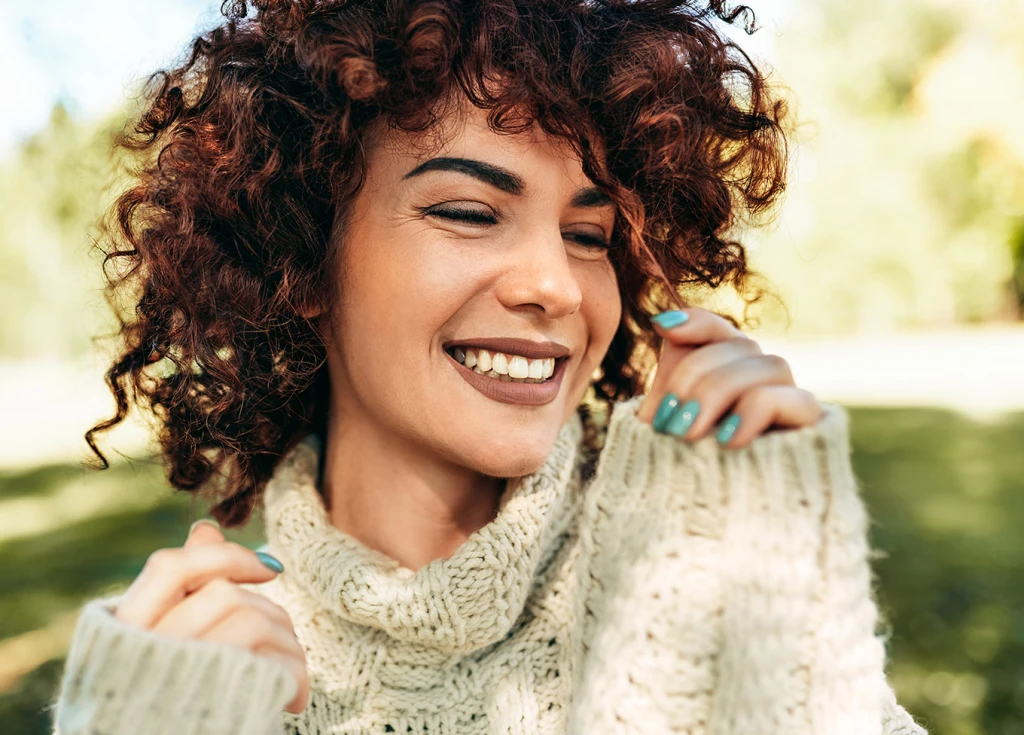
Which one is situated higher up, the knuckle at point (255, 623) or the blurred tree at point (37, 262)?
the blurred tree at point (37, 262)

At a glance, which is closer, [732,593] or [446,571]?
[732,593]

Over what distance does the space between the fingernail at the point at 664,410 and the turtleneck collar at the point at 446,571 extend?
0.36 meters

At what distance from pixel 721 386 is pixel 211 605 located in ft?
2.66

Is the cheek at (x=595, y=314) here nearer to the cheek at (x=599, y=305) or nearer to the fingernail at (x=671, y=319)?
the cheek at (x=599, y=305)

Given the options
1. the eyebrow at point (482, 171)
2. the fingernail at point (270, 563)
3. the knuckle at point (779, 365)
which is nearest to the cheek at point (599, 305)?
the eyebrow at point (482, 171)

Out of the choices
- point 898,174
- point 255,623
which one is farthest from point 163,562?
point 898,174

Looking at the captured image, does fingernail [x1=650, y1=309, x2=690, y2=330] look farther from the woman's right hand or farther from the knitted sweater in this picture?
the woman's right hand

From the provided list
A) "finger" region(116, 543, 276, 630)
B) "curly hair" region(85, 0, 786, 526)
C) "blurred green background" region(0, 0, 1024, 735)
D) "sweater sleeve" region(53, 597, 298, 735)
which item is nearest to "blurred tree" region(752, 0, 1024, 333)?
"blurred green background" region(0, 0, 1024, 735)

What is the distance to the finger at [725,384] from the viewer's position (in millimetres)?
1355

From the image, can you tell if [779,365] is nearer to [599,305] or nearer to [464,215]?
[599,305]

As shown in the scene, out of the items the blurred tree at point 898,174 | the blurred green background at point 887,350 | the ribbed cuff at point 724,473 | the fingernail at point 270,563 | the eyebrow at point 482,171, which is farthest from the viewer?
the blurred tree at point 898,174

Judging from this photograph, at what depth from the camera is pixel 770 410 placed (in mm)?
1348

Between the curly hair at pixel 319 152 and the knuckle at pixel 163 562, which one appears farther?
the curly hair at pixel 319 152

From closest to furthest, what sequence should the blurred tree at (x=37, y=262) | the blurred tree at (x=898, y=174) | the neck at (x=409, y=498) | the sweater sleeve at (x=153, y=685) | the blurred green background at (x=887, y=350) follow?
the sweater sleeve at (x=153, y=685) → the neck at (x=409, y=498) → the blurred green background at (x=887, y=350) → the blurred tree at (x=37, y=262) → the blurred tree at (x=898, y=174)
